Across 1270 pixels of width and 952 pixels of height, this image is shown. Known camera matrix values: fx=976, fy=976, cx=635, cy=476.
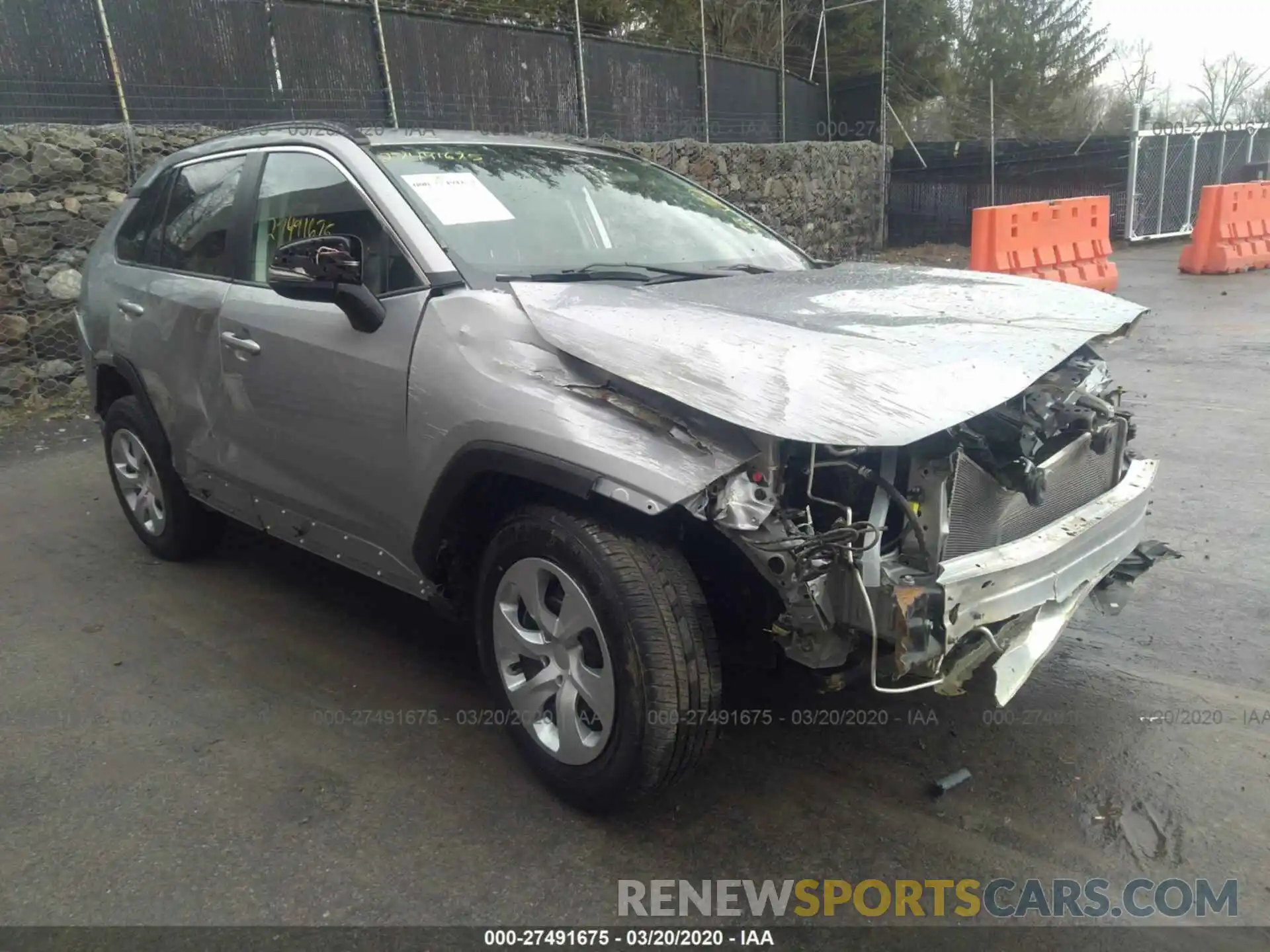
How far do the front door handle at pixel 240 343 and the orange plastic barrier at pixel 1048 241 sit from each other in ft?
28.2

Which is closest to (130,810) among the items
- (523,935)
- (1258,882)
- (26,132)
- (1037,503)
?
(523,935)

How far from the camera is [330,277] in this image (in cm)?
295

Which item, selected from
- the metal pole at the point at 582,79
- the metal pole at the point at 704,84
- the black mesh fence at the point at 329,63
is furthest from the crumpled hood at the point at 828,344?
the metal pole at the point at 704,84

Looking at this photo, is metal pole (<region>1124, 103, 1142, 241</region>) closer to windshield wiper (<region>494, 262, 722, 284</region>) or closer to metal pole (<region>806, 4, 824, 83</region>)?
metal pole (<region>806, 4, 824, 83</region>)

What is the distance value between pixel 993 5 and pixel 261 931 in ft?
121

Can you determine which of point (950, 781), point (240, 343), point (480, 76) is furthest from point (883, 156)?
point (950, 781)

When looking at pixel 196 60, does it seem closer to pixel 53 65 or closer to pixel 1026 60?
pixel 53 65

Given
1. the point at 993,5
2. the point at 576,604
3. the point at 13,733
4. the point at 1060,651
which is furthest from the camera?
the point at 993,5

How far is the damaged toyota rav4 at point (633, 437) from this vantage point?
2.39 metres

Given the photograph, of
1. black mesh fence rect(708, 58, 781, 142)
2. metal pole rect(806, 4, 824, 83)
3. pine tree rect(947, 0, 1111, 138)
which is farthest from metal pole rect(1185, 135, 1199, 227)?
pine tree rect(947, 0, 1111, 138)

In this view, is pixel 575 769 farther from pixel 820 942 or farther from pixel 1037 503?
pixel 1037 503

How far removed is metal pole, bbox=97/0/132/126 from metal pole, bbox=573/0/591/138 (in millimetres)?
5620

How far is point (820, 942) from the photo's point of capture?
2.31 m

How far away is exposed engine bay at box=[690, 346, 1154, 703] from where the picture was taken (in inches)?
91.9
